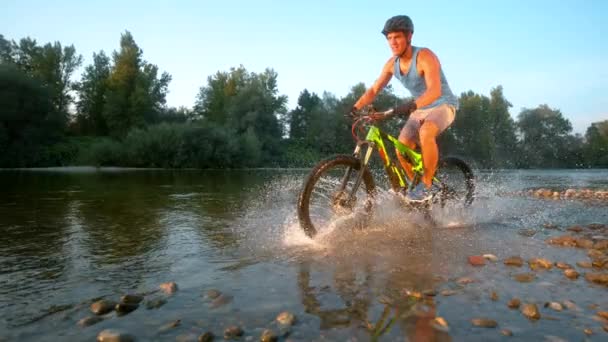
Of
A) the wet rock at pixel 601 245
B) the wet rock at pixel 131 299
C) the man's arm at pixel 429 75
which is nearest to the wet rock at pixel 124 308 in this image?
the wet rock at pixel 131 299

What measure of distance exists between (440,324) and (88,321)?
1.73 metres

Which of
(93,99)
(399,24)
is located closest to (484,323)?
(399,24)

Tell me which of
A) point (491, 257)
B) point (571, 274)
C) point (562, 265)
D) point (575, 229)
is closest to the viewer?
point (571, 274)

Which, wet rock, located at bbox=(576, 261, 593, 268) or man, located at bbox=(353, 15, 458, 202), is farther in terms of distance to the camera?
man, located at bbox=(353, 15, 458, 202)

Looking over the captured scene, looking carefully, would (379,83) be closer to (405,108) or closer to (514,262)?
(405,108)

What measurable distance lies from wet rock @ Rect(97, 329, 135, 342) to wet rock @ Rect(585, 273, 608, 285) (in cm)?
284

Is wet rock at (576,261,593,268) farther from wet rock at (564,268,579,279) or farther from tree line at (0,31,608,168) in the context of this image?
tree line at (0,31,608,168)

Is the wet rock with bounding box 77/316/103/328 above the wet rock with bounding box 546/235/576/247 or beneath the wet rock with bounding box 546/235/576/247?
beneath

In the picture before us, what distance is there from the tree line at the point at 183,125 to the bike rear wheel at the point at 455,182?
2914 centimetres

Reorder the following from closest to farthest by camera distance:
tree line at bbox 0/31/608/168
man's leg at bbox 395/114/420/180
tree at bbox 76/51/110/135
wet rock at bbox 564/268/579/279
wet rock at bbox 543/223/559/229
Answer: wet rock at bbox 564/268/579/279
wet rock at bbox 543/223/559/229
man's leg at bbox 395/114/420/180
tree line at bbox 0/31/608/168
tree at bbox 76/51/110/135

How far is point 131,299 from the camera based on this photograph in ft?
7.48

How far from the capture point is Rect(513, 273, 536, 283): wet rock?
274 centimetres

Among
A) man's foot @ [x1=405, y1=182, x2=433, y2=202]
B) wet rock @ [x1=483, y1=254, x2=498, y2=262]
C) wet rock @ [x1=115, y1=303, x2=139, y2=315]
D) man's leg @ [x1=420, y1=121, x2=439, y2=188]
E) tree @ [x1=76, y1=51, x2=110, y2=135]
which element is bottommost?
A: wet rock @ [x1=115, y1=303, x2=139, y2=315]

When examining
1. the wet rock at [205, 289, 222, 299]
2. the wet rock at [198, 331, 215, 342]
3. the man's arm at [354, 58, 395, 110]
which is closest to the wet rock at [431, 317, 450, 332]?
the wet rock at [198, 331, 215, 342]
